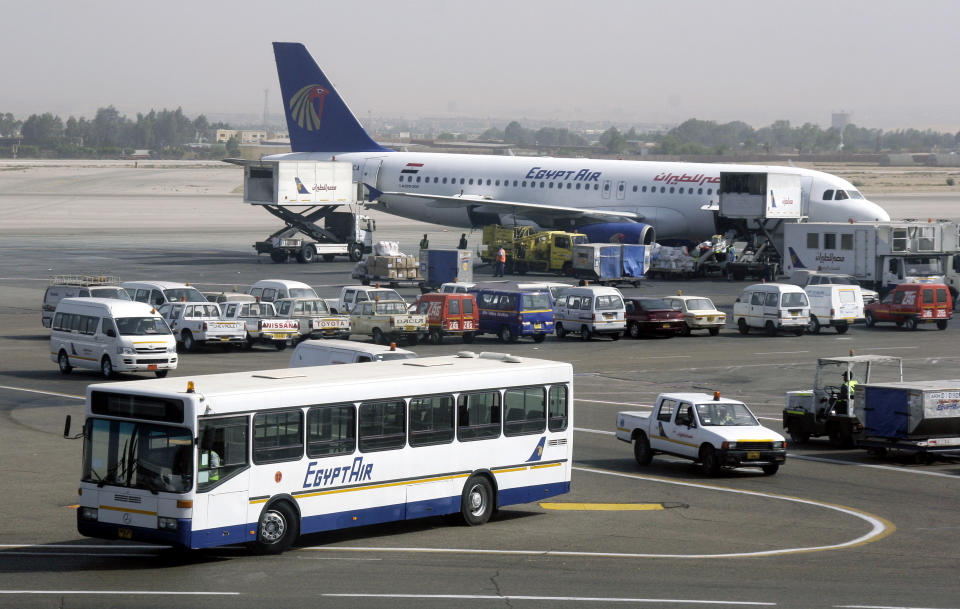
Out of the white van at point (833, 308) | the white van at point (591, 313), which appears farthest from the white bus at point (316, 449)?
the white van at point (833, 308)

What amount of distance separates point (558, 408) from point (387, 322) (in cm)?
2333

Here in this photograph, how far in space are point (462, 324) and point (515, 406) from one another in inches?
970

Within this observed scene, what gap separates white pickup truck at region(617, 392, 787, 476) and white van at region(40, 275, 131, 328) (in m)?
24.2

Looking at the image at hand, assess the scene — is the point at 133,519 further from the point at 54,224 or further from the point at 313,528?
the point at 54,224

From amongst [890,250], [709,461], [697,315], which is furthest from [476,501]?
[890,250]

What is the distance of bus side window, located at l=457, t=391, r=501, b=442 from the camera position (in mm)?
20641

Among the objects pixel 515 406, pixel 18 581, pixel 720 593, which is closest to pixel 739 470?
pixel 515 406

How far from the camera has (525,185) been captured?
256 ft

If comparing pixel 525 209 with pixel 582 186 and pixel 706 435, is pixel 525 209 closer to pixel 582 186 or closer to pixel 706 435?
pixel 582 186

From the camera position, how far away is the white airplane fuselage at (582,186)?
67.5 m

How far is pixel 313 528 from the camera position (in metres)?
19.1

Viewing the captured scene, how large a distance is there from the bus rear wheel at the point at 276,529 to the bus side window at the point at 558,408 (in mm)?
5099

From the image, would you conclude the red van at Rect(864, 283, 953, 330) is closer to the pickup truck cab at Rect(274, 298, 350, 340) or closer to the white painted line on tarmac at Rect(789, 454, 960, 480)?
the pickup truck cab at Rect(274, 298, 350, 340)

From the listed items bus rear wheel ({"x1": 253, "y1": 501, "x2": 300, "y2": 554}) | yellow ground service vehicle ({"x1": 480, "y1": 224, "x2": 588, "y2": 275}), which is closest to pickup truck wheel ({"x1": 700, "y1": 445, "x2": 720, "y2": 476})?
bus rear wheel ({"x1": 253, "y1": 501, "x2": 300, "y2": 554})
